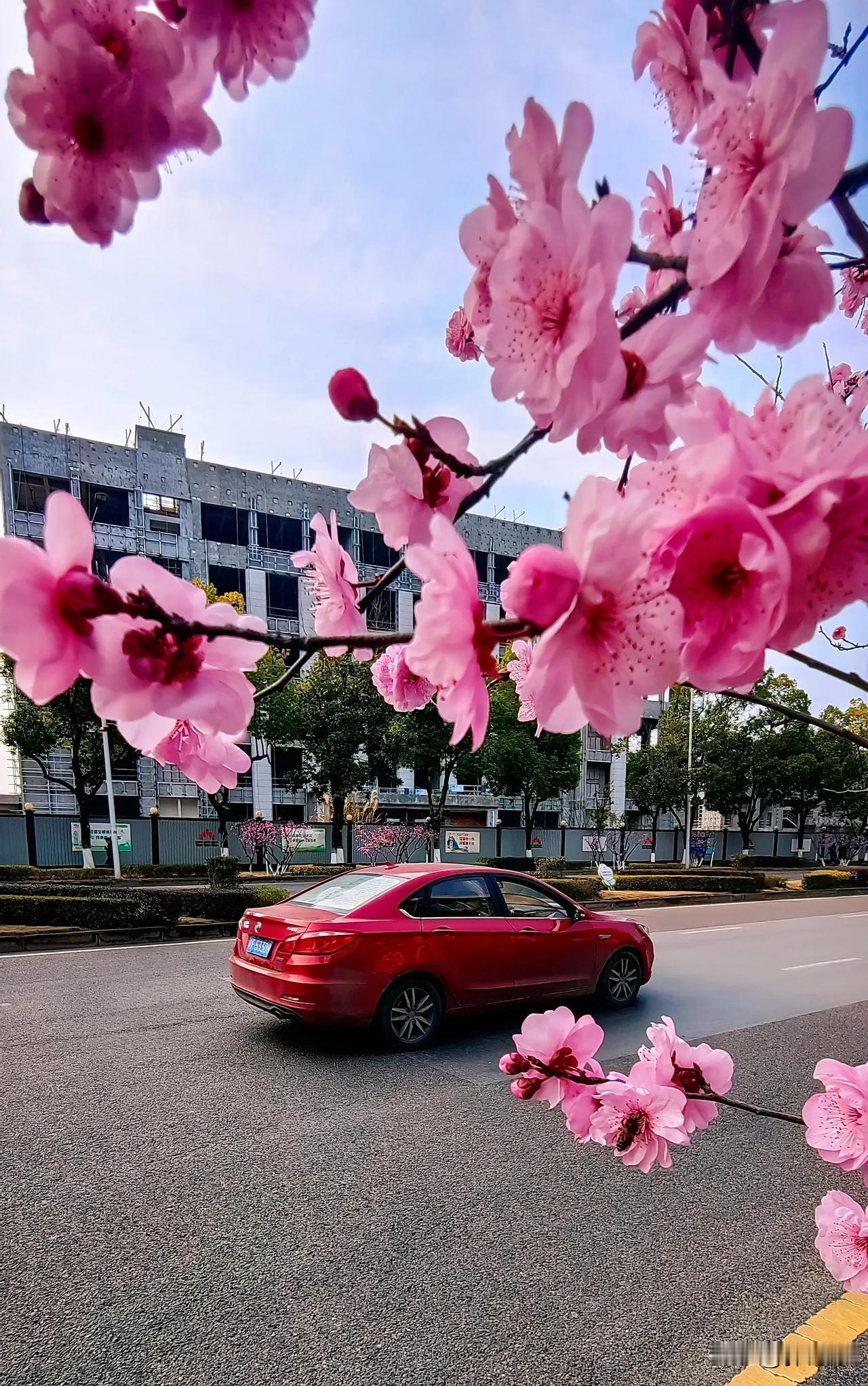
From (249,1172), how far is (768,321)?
406 centimetres

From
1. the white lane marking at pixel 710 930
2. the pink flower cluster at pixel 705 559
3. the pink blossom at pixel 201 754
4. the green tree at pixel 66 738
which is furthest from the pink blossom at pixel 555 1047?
the green tree at pixel 66 738

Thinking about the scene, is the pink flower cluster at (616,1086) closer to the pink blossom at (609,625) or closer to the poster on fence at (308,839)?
the pink blossom at (609,625)

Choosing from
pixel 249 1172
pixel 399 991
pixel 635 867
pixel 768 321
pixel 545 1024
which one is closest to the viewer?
pixel 768 321

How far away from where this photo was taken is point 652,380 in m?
0.70

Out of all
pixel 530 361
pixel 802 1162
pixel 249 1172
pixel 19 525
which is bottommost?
pixel 802 1162

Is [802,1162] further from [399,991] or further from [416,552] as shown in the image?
[416,552]

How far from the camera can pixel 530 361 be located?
706 mm

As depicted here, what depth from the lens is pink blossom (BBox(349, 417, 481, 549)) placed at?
36.1 inches

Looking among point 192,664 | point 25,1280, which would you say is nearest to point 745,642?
point 192,664

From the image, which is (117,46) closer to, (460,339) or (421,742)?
(460,339)

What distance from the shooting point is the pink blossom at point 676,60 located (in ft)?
2.80

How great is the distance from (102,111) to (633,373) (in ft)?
1.90

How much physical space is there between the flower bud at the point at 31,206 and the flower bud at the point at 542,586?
0.69 metres

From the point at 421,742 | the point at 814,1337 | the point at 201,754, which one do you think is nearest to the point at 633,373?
the point at 201,754
